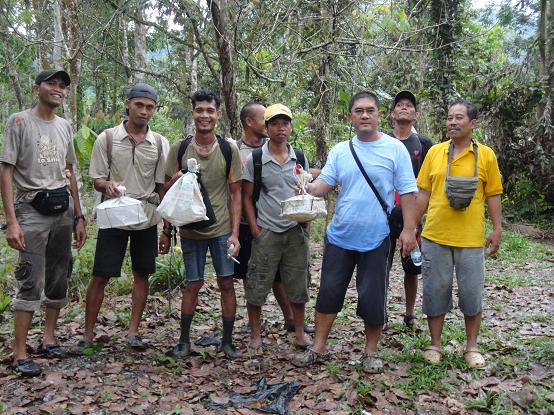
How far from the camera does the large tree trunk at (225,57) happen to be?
17.7 ft

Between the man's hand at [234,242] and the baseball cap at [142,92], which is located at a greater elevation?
the baseball cap at [142,92]

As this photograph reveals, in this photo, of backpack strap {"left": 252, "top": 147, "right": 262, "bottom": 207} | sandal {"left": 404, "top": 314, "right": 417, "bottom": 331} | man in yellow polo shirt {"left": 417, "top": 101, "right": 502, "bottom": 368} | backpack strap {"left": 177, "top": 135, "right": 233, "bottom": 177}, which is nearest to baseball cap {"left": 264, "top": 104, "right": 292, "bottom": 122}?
backpack strap {"left": 252, "top": 147, "right": 262, "bottom": 207}

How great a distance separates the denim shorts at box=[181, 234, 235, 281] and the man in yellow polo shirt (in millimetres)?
1699

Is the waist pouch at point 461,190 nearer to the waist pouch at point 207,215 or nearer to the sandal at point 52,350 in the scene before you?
the waist pouch at point 207,215

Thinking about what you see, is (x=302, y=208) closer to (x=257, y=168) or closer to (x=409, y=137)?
(x=257, y=168)

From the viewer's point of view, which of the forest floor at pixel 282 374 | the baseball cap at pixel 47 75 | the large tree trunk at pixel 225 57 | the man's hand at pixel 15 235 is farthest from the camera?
the large tree trunk at pixel 225 57

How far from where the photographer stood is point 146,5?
5809mm

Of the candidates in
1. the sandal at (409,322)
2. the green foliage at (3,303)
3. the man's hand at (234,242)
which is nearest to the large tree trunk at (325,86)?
the sandal at (409,322)

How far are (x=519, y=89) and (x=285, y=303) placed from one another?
31.6 feet

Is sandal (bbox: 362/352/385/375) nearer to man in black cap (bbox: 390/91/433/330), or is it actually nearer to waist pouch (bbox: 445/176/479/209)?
man in black cap (bbox: 390/91/433/330)

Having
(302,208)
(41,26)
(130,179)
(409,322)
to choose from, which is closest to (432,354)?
(409,322)

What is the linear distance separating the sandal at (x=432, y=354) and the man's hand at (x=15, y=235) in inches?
133

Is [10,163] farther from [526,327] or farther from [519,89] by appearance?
[519,89]

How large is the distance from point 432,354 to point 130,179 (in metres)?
2.96
